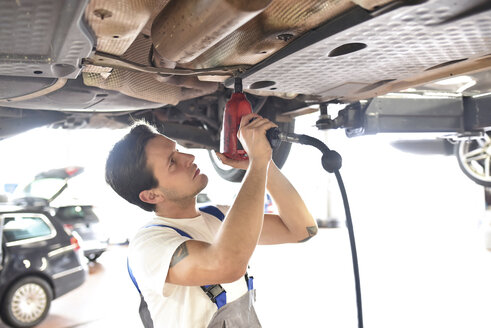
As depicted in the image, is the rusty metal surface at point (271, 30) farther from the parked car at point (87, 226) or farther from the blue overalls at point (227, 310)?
the parked car at point (87, 226)

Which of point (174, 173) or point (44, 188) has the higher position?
point (174, 173)

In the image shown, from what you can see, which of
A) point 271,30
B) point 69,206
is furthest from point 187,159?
point 69,206

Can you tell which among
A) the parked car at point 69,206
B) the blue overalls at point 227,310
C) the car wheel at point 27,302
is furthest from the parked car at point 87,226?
the blue overalls at point 227,310

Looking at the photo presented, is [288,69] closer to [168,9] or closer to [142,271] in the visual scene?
[168,9]

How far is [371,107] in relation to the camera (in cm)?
152

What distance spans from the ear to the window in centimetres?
297

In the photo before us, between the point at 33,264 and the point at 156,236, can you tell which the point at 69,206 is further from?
the point at 156,236

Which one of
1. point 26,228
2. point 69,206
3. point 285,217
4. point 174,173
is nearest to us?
point 174,173

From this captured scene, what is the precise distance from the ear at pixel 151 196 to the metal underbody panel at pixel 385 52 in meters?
0.41

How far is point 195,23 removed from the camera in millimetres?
786

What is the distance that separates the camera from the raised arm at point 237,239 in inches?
37.2

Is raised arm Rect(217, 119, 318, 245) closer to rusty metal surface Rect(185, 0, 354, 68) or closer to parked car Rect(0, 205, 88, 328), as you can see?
rusty metal surface Rect(185, 0, 354, 68)

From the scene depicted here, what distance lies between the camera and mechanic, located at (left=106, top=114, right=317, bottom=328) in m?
0.97

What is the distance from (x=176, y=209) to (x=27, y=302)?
3055 mm
